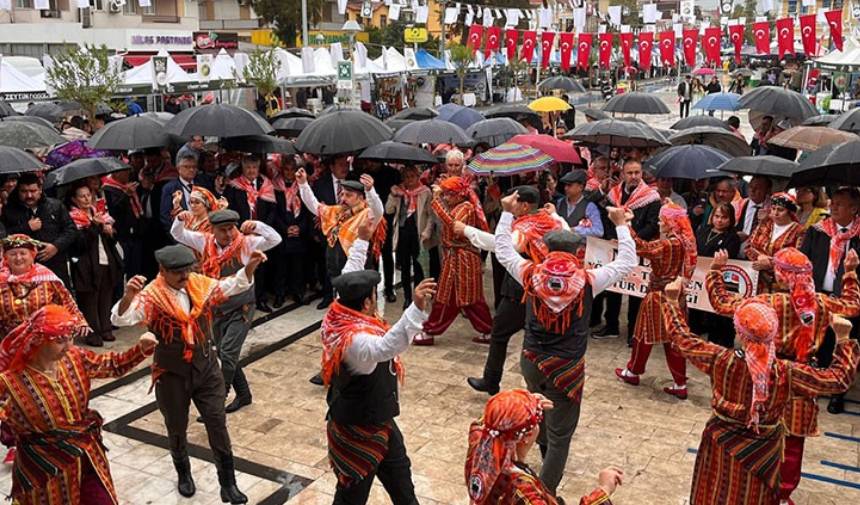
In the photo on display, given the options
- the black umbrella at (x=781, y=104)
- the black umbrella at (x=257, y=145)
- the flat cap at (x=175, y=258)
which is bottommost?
the flat cap at (x=175, y=258)

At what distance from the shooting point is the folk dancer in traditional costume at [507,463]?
322cm

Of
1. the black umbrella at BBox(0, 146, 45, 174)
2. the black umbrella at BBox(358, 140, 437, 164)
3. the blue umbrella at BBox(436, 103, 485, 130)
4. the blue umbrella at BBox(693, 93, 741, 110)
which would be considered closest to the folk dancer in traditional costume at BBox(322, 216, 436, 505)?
the black umbrella at BBox(0, 146, 45, 174)

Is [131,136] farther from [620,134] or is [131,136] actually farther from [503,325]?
[620,134]

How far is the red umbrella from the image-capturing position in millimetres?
9500

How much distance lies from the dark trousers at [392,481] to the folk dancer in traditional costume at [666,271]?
120 inches

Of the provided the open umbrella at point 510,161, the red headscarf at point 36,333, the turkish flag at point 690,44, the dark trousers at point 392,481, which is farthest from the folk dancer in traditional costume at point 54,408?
the turkish flag at point 690,44

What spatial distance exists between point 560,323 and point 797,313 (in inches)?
52.5

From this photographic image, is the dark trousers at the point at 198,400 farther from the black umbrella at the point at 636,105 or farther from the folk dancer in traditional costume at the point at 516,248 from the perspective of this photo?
the black umbrella at the point at 636,105

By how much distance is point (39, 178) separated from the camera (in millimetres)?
7664

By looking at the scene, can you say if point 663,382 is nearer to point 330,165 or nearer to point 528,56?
point 330,165

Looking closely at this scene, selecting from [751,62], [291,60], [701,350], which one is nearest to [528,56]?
[291,60]

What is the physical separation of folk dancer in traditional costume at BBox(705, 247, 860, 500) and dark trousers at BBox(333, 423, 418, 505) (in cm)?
200

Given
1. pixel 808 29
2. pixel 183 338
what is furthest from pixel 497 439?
pixel 808 29

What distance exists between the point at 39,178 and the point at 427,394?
13.8ft
